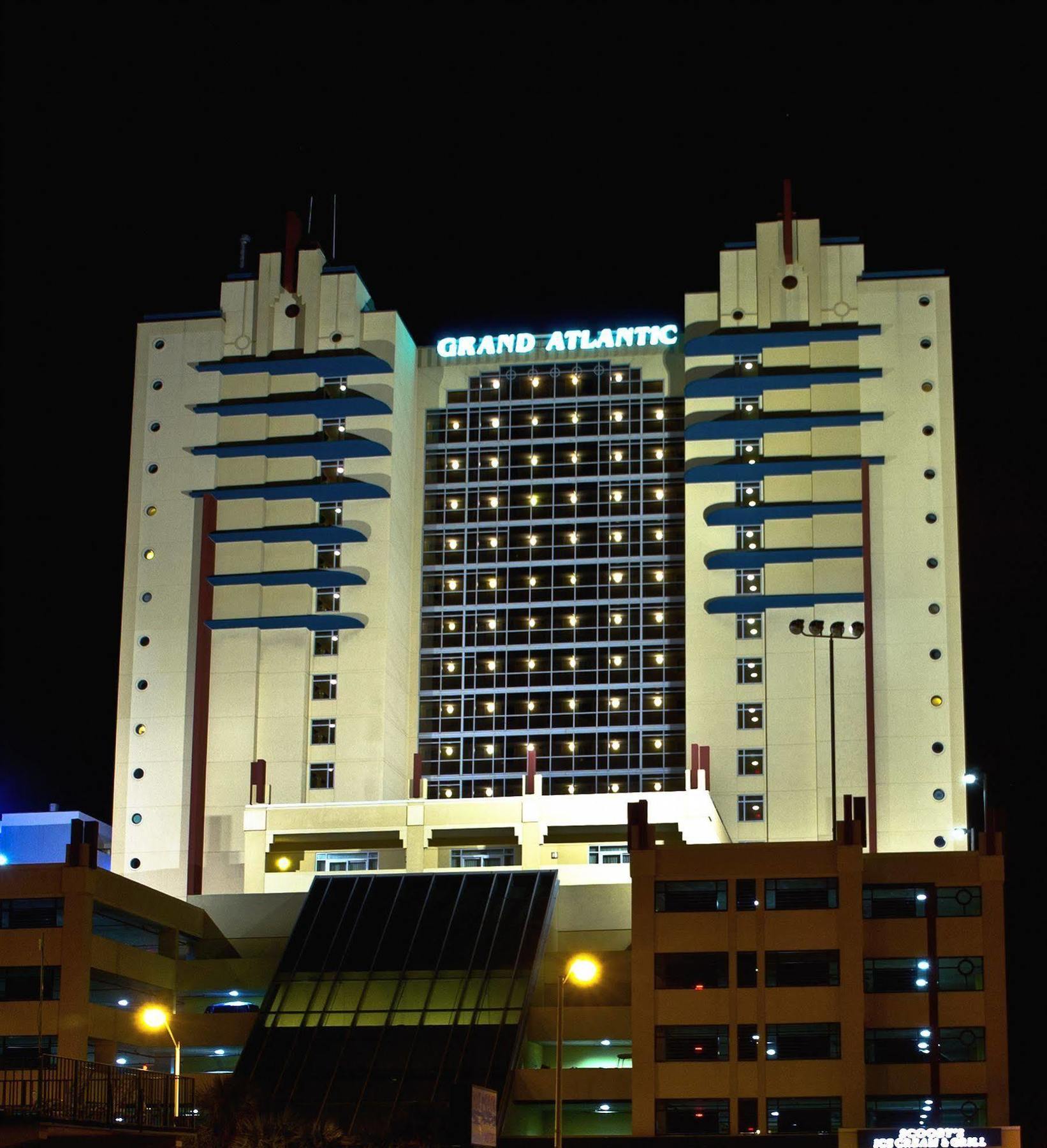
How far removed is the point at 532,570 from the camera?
13275cm

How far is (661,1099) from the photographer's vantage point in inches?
3514

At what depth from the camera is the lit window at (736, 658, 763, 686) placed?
124m

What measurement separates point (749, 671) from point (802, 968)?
3500 centimetres

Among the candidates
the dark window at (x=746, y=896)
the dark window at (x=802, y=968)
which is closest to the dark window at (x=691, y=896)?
the dark window at (x=746, y=896)

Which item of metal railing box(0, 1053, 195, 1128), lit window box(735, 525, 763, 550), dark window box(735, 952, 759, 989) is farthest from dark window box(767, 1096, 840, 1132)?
lit window box(735, 525, 763, 550)

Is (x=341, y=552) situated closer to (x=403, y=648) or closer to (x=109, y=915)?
(x=403, y=648)

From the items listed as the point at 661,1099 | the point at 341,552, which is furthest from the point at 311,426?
the point at 661,1099

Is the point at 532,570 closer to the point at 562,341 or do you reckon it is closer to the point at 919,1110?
the point at 562,341

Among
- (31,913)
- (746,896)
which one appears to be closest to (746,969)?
(746,896)

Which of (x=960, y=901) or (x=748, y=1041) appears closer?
(x=748, y=1041)

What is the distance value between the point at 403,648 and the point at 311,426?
16.4m

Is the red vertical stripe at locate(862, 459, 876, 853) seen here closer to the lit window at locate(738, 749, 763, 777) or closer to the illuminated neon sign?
the lit window at locate(738, 749, 763, 777)

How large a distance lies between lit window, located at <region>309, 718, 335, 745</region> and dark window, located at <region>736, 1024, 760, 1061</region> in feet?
142

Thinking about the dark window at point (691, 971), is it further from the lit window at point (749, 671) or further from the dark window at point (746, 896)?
the lit window at point (749, 671)
